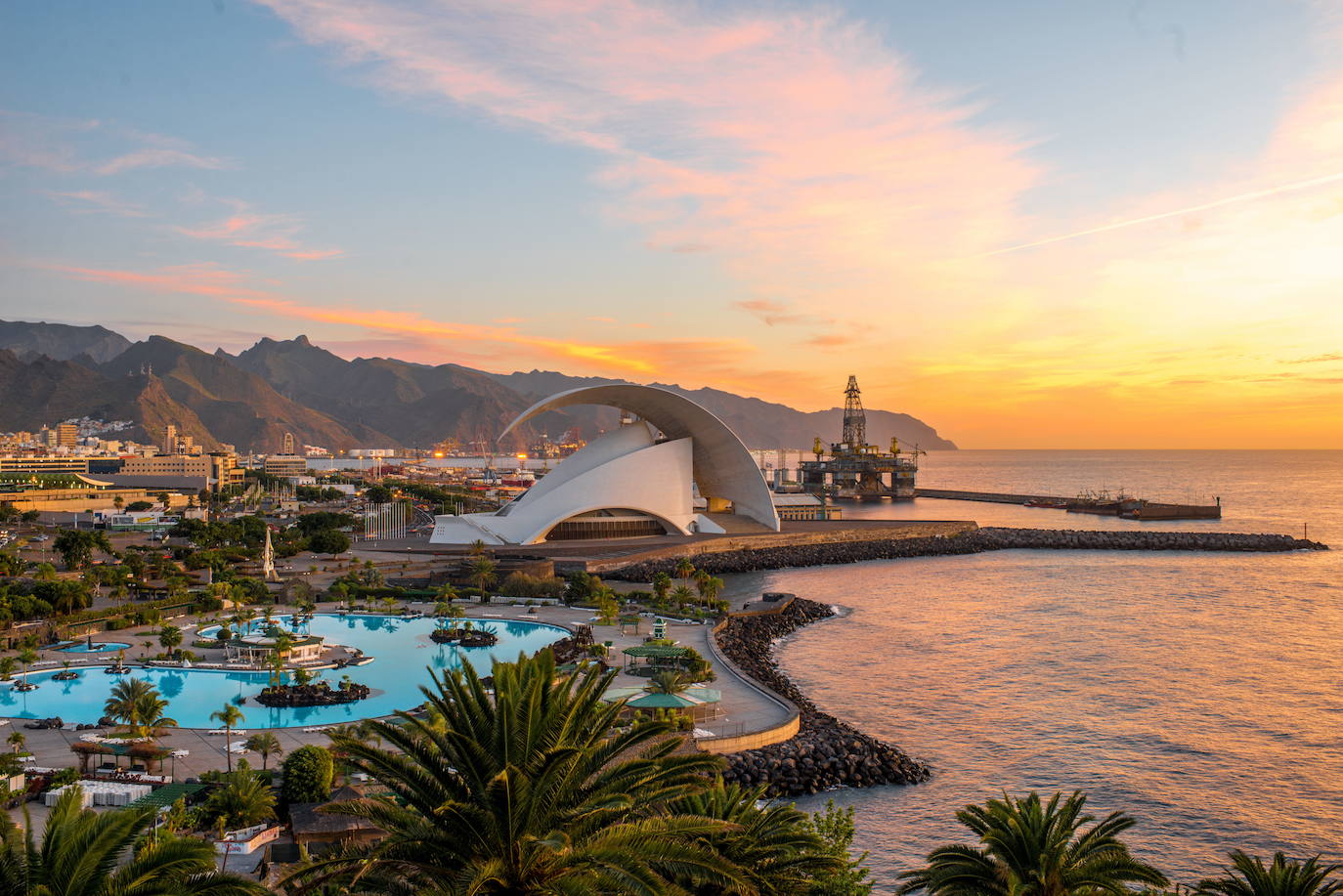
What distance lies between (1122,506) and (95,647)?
99.4 m

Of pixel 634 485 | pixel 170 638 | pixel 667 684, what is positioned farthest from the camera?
pixel 634 485

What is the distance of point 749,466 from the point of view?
65.2 m

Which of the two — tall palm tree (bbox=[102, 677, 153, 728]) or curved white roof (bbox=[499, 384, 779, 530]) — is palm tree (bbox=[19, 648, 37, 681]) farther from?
curved white roof (bbox=[499, 384, 779, 530])

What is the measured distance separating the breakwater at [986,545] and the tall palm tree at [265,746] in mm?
36206

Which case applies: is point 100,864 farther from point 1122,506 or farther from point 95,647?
point 1122,506

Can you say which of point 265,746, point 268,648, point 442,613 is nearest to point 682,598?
point 442,613

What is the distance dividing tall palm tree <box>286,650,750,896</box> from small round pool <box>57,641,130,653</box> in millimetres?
25924

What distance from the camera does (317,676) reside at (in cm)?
2650

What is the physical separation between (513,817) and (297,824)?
9513 mm

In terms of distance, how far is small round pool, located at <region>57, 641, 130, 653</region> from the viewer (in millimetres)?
29047

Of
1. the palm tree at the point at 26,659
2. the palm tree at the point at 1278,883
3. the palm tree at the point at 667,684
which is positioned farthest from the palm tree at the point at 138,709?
the palm tree at the point at 1278,883

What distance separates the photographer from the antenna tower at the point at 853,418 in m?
150

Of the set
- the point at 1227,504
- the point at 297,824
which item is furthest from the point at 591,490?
the point at 1227,504

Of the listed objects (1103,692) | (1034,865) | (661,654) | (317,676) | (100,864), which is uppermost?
(100,864)
